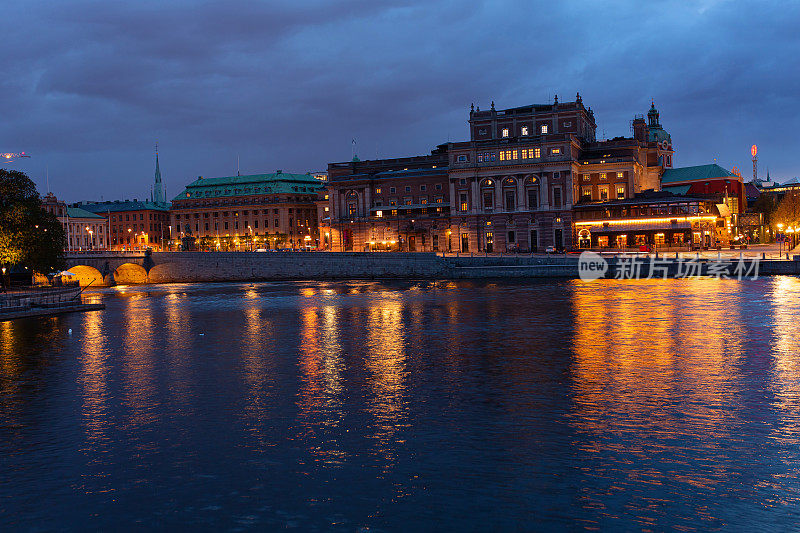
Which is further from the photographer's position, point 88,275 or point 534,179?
point 534,179

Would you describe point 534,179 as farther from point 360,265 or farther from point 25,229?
point 25,229

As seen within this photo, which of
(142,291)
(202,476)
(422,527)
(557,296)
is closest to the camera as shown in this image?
(422,527)

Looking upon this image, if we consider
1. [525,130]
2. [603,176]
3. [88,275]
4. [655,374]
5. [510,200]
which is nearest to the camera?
[655,374]

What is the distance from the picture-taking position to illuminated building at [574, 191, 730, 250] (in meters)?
125

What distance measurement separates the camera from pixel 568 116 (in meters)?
148

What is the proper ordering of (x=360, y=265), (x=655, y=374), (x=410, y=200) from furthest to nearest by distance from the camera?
1. (x=410, y=200)
2. (x=360, y=265)
3. (x=655, y=374)

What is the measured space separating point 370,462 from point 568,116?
447ft

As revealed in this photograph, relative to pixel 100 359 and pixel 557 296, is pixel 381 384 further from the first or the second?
pixel 557 296

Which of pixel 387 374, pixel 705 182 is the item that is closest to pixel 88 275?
pixel 387 374

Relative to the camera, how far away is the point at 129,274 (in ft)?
460

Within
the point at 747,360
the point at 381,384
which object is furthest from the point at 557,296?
the point at 381,384

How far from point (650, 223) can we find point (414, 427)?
11232cm

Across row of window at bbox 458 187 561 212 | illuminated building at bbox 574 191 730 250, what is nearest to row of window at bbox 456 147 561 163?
row of window at bbox 458 187 561 212

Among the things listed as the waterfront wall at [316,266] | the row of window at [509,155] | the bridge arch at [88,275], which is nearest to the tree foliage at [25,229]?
the waterfront wall at [316,266]
